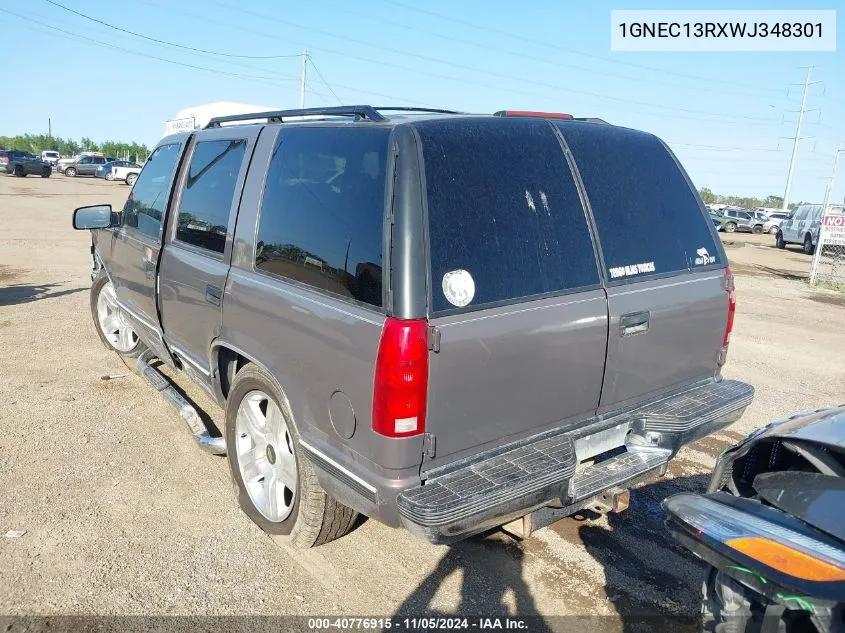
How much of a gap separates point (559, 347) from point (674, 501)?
2.65ft

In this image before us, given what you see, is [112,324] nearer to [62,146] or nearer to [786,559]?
[786,559]

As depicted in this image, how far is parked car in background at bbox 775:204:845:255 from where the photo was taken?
78.8ft

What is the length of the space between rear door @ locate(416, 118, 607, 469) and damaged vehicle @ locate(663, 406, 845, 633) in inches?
28.5

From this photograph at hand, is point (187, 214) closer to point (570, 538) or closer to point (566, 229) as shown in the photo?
point (566, 229)

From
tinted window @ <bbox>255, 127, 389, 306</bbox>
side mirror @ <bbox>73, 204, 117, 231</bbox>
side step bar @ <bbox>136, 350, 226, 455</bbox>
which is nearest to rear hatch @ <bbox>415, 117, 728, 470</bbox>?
tinted window @ <bbox>255, 127, 389, 306</bbox>

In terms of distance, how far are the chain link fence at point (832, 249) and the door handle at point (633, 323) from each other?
42.1 ft

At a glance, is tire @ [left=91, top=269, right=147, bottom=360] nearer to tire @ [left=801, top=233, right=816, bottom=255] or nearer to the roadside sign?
the roadside sign

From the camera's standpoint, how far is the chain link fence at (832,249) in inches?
528

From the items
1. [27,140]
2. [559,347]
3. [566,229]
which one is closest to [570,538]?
[559,347]

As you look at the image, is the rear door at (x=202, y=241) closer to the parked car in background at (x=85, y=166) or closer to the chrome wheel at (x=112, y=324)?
the chrome wheel at (x=112, y=324)

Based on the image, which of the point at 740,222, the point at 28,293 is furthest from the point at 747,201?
the point at 28,293

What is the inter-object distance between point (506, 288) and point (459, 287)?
0.25 meters

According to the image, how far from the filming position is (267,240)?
3.12 meters

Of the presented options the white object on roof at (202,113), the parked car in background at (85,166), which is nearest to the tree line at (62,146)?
the parked car in background at (85,166)
